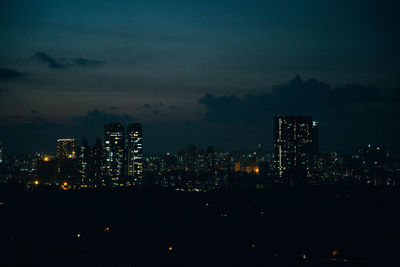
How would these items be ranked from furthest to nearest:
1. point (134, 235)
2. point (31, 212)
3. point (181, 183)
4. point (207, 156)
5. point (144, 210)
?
point (207, 156)
point (181, 183)
point (144, 210)
point (31, 212)
point (134, 235)

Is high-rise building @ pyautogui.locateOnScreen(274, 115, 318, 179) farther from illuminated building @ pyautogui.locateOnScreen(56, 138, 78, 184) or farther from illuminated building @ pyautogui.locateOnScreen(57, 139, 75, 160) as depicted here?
illuminated building @ pyautogui.locateOnScreen(57, 139, 75, 160)

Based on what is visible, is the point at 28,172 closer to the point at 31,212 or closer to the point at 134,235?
the point at 31,212

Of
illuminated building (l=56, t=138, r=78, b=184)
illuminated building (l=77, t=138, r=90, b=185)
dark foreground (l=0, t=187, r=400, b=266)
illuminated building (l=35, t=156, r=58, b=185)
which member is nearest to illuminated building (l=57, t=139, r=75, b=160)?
illuminated building (l=56, t=138, r=78, b=184)

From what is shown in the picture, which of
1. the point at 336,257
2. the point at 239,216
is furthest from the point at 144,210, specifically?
the point at 336,257

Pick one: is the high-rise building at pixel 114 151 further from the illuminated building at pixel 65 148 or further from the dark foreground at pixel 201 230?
the dark foreground at pixel 201 230

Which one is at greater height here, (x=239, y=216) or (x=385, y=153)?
(x=385, y=153)

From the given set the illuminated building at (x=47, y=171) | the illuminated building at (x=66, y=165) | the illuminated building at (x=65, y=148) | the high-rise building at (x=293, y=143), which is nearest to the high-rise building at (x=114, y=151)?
the illuminated building at (x=66, y=165)
